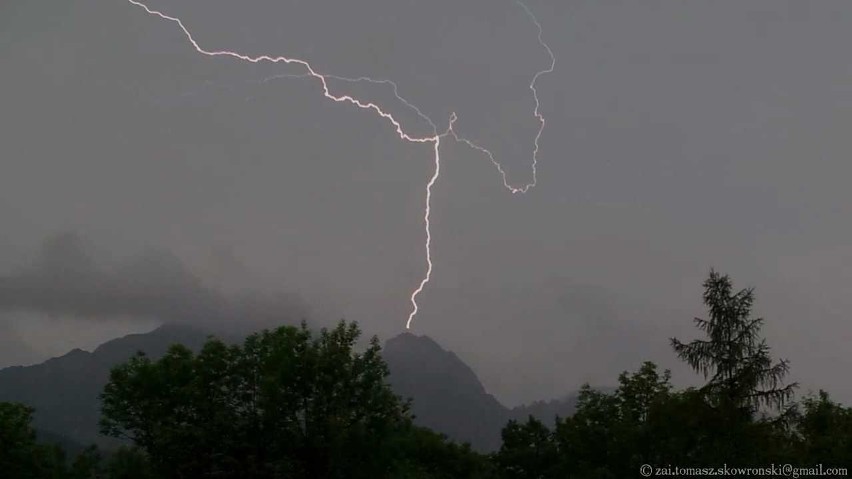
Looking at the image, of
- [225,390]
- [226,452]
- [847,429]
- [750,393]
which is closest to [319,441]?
[226,452]

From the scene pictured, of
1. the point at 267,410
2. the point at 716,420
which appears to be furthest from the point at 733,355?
the point at 267,410

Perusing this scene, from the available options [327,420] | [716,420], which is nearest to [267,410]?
[327,420]

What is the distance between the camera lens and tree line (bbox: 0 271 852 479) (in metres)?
25.6

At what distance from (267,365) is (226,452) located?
3.44 metres

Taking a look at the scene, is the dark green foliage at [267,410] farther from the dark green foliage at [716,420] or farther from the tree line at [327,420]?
the dark green foliage at [716,420]

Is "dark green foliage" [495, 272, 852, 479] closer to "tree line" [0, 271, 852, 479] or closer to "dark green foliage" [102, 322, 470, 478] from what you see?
"tree line" [0, 271, 852, 479]

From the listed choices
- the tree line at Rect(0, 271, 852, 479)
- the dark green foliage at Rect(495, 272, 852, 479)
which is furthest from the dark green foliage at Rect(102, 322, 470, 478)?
the dark green foliage at Rect(495, 272, 852, 479)

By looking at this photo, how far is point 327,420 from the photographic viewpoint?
26062 millimetres

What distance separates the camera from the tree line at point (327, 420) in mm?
25578

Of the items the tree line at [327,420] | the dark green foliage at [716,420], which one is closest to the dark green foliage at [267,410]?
the tree line at [327,420]

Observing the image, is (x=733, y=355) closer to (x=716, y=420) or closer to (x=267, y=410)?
(x=716, y=420)

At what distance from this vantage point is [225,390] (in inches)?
1167

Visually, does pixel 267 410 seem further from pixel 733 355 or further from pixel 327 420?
pixel 733 355

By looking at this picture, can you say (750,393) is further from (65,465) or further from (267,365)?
(65,465)
